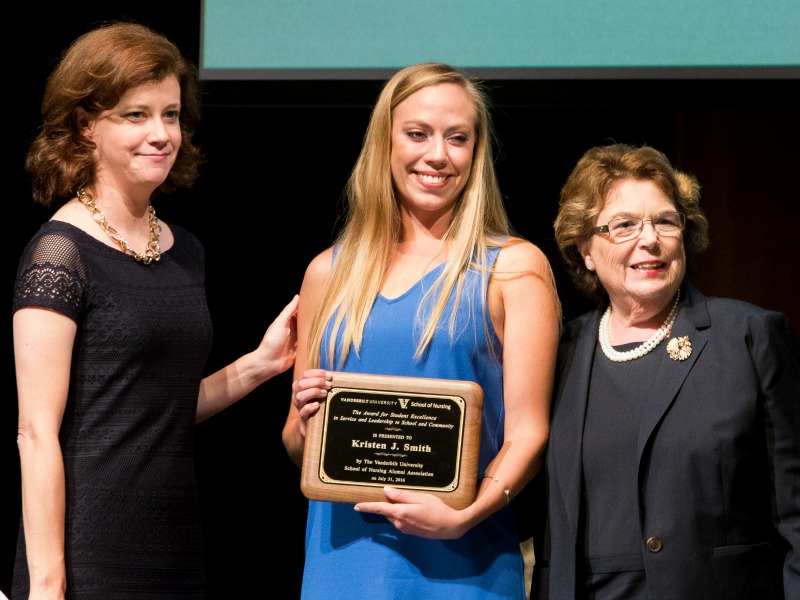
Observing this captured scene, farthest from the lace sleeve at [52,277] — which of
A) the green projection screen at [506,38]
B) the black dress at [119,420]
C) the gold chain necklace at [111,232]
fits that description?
the green projection screen at [506,38]

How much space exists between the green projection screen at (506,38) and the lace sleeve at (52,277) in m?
1.26

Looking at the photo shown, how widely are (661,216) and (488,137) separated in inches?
18.3

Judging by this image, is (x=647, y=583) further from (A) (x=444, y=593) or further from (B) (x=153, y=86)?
(B) (x=153, y=86)

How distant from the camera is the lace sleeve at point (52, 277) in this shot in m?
2.36

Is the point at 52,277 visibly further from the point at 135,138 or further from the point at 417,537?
the point at 417,537

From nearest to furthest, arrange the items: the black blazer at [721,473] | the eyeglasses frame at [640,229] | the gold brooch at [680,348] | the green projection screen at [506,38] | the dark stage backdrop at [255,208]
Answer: the black blazer at [721,473] → the gold brooch at [680,348] → the eyeglasses frame at [640,229] → the green projection screen at [506,38] → the dark stage backdrop at [255,208]

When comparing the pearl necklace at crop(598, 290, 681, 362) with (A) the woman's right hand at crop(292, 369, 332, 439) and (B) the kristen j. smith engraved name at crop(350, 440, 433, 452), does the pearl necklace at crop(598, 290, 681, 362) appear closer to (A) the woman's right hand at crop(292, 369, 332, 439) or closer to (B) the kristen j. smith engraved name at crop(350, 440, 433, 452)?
(B) the kristen j. smith engraved name at crop(350, 440, 433, 452)

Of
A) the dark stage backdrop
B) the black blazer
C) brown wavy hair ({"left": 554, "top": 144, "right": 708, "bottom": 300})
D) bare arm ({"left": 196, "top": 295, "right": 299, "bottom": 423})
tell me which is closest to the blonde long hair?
brown wavy hair ({"left": 554, "top": 144, "right": 708, "bottom": 300})

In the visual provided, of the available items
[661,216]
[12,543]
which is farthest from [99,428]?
[12,543]

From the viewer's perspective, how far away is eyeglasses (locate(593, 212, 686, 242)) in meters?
2.51

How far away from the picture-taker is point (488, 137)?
271 cm

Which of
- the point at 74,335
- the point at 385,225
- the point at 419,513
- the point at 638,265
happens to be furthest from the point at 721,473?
the point at 74,335

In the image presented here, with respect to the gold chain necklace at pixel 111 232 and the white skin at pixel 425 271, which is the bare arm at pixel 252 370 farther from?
the gold chain necklace at pixel 111 232

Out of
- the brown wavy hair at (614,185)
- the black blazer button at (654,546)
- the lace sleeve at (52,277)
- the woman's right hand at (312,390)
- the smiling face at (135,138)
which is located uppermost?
the smiling face at (135,138)
